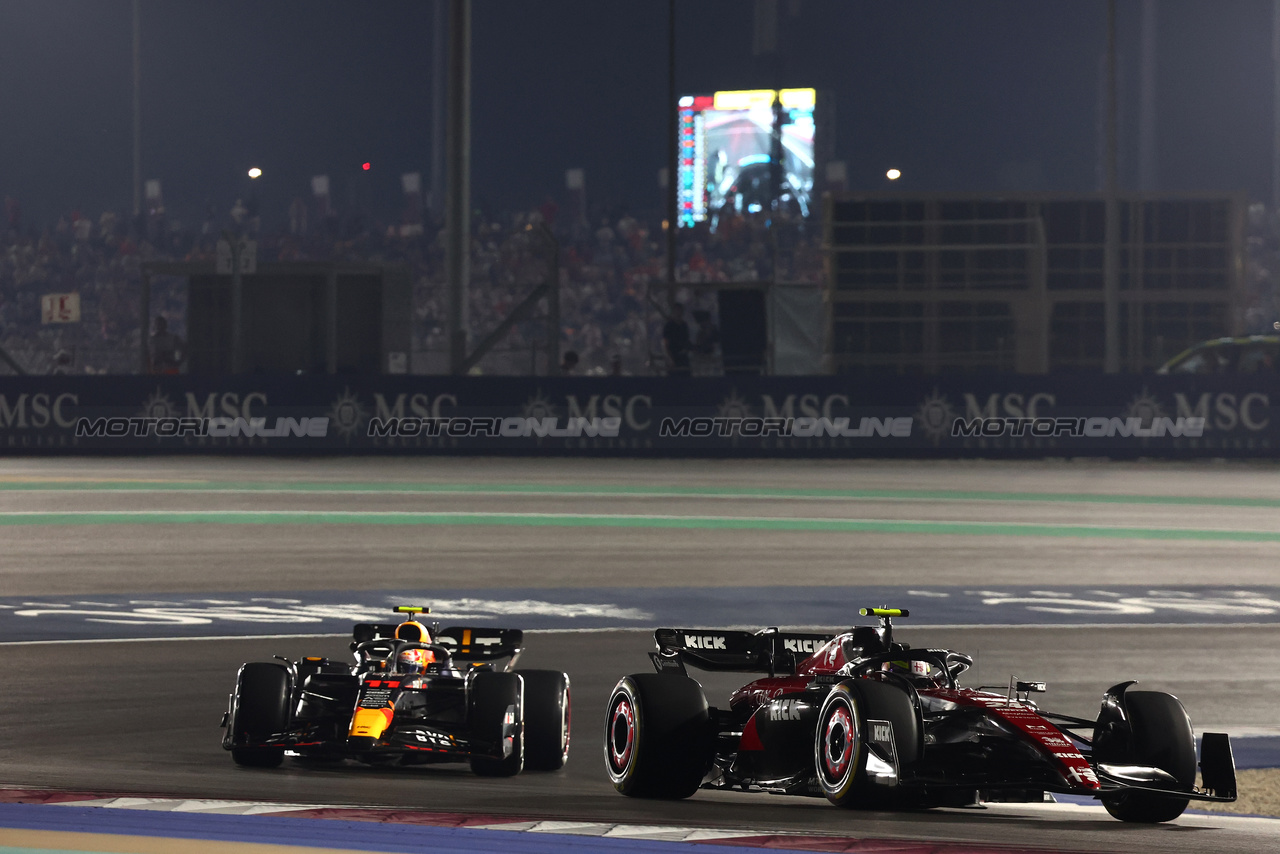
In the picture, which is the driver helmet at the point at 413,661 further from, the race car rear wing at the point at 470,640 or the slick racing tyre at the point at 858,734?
the slick racing tyre at the point at 858,734

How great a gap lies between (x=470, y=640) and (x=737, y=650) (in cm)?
138

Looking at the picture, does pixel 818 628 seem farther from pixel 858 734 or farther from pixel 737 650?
pixel 858 734

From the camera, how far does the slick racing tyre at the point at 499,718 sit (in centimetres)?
681

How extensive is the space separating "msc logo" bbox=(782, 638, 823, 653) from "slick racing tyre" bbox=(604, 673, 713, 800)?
53cm

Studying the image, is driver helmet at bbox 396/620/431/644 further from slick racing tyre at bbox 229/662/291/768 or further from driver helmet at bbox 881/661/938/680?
driver helmet at bbox 881/661/938/680

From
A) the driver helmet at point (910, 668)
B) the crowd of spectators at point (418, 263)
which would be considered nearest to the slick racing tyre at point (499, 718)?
the driver helmet at point (910, 668)

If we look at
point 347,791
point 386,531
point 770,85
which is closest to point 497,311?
point 770,85

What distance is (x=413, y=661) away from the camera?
22.7 ft

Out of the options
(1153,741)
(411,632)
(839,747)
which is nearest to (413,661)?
(411,632)

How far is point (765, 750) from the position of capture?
5906 mm

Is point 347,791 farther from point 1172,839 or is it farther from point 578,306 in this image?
point 578,306

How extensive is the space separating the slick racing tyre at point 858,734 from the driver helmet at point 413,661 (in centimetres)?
206

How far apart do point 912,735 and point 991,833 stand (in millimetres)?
730

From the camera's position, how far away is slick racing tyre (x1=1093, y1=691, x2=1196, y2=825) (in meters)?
5.51
